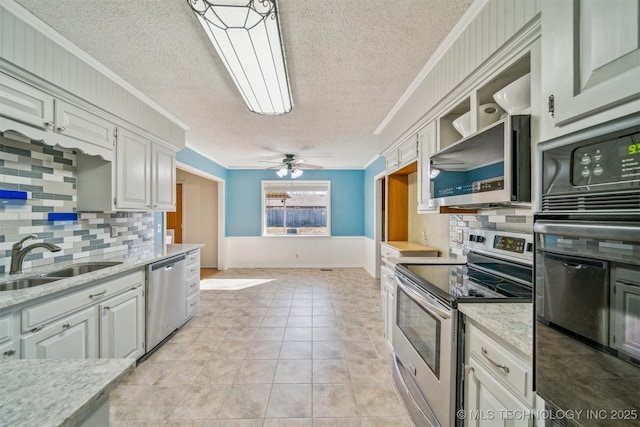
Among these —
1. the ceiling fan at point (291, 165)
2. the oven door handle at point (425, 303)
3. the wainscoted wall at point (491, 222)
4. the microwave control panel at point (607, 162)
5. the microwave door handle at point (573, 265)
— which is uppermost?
the ceiling fan at point (291, 165)

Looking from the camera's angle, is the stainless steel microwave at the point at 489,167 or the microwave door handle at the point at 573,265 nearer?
the microwave door handle at the point at 573,265

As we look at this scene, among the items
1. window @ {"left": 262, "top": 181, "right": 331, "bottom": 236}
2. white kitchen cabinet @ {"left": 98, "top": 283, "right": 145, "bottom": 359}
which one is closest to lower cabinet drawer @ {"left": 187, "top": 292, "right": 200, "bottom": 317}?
white kitchen cabinet @ {"left": 98, "top": 283, "right": 145, "bottom": 359}

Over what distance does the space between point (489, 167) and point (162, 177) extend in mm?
3194

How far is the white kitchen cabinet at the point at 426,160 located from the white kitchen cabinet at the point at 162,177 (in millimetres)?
2762

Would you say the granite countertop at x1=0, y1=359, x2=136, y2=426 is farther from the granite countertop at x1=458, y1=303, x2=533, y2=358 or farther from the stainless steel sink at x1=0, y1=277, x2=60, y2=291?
the stainless steel sink at x1=0, y1=277, x2=60, y2=291

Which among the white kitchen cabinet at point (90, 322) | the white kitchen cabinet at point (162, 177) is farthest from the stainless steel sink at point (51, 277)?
the white kitchen cabinet at point (162, 177)

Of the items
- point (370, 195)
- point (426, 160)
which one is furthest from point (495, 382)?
point (370, 195)

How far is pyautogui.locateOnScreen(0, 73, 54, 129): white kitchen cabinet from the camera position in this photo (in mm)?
1441

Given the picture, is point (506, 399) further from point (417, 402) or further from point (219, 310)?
point (219, 310)

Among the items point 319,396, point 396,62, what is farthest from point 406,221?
point 319,396

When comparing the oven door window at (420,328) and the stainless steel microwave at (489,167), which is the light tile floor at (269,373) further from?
the stainless steel microwave at (489,167)

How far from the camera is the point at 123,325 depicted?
80.0 inches

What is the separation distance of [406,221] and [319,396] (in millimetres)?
2616

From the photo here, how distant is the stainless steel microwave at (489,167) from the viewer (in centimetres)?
116
